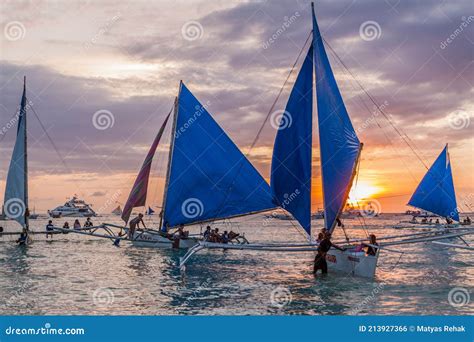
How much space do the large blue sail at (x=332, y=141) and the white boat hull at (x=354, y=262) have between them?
143cm

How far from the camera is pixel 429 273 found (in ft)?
96.8

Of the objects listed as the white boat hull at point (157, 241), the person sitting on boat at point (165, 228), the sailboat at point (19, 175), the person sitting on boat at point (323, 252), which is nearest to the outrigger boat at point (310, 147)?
the person sitting on boat at point (323, 252)

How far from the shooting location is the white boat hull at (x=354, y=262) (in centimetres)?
2489

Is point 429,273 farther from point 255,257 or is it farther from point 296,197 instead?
point 255,257

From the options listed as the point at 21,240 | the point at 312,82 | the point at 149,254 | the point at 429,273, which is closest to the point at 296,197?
the point at 312,82

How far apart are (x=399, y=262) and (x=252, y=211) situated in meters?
11.0

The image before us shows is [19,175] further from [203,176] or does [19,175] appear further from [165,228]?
[203,176]

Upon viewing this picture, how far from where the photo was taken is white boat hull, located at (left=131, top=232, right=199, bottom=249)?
137 feet

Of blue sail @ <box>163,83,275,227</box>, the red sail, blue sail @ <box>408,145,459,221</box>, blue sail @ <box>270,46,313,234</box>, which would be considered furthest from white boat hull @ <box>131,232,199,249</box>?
blue sail @ <box>408,145,459,221</box>

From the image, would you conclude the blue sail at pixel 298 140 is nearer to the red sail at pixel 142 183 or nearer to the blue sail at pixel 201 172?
the blue sail at pixel 201 172

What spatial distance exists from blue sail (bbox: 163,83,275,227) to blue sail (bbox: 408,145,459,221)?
37911mm

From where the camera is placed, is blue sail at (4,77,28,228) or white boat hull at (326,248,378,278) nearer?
white boat hull at (326,248,378,278)

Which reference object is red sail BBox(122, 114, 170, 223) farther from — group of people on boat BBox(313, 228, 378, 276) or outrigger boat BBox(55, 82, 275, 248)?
group of people on boat BBox(313, 228, 378, 276)

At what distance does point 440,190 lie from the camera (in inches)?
2670
